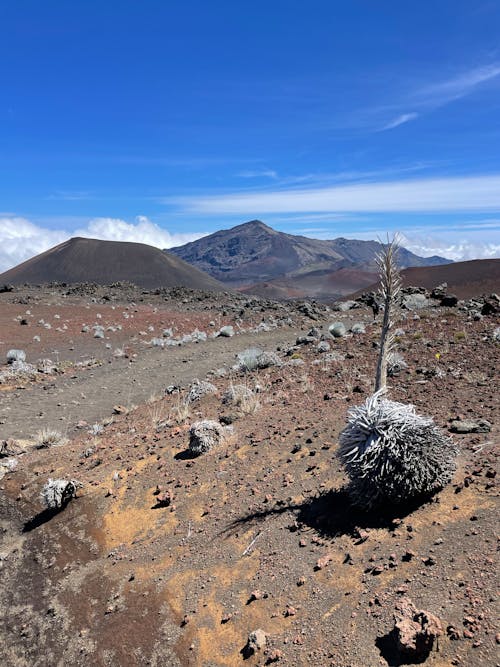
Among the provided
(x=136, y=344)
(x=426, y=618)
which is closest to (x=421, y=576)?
(x=426, y=618)

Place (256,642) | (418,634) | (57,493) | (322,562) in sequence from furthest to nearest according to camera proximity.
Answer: (57,493)
(322,562)
(256,642)
(418,634)

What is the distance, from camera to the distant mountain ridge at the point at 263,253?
5802 inches

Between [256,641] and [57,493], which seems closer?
[256,641]

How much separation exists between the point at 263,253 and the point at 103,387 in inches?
6144

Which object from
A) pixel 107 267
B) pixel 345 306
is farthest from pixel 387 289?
pixel 107 267

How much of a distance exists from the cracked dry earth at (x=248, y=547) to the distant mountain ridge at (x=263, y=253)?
127 metres

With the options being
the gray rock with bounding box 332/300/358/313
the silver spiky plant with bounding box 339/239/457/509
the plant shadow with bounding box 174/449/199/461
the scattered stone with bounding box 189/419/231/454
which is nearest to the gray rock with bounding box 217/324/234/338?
the gray rock with bounding box 332/300/358/313

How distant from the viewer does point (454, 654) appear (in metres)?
2.74

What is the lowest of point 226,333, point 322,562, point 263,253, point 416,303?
point 322,562

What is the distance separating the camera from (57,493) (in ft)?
18.9

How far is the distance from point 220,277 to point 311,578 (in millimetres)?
136135

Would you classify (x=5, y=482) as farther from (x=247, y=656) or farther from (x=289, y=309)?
(x=289, y=309)

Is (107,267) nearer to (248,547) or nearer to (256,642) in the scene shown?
(248,547)

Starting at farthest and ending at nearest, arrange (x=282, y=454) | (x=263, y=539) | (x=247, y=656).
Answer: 1. (x=282, y=454)
2. (x=263, y=539)
3. (x=247, y=656)
